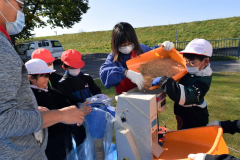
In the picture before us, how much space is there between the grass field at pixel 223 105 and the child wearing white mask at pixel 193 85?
100 centimetres

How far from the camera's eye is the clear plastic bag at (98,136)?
178 cm

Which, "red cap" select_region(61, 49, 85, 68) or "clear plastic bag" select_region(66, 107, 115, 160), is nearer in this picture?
"clear plastic bag" select_region(66, 107, 115, 160)

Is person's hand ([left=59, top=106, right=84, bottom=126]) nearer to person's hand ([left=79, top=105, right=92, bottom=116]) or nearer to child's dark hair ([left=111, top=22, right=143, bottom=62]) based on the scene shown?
person's hand ([left=79, top=105, right=92, bottom=116])

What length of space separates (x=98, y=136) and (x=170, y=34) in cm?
1809

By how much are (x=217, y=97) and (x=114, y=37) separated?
11.8 feet

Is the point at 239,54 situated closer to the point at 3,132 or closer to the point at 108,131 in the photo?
the point at 108,131

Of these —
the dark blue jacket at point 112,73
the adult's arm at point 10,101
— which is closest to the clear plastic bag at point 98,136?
the dark blue jacket at point 112,73

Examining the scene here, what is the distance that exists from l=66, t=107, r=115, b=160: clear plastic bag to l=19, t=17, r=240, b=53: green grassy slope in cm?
1617

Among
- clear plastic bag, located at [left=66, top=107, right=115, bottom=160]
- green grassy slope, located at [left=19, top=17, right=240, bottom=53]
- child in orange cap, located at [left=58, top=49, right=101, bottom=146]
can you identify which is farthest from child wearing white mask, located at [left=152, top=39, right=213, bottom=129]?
green grassy slope, located at [left=19, top=17, right=240, bottom=53]

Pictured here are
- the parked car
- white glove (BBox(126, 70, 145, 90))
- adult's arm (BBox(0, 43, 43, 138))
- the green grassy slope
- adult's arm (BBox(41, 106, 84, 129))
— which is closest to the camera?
adult's arm (BBox(0, 43, 43, 138))

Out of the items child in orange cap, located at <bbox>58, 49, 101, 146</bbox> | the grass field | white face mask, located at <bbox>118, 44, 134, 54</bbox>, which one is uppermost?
white face mask, located at <bbox>118, 44, 134, 54</bbox>

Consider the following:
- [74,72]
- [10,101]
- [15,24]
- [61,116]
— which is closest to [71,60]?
[74,72]

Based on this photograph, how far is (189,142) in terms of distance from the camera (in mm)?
1630

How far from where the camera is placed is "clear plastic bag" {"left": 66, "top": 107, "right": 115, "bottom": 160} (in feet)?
5.82
